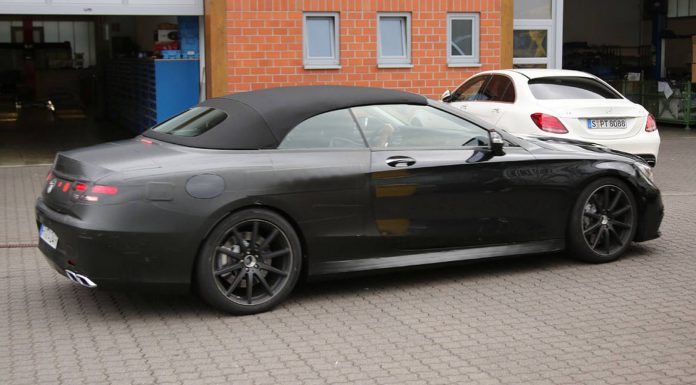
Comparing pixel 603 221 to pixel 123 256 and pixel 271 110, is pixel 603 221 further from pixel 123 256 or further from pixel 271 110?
A: pixel 123 256

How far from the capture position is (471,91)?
13133mm

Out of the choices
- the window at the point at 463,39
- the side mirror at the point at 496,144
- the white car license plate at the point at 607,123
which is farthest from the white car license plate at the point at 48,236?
the window at the point at 463,39

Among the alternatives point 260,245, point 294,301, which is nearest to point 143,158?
point 260,245

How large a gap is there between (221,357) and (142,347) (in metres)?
0.53

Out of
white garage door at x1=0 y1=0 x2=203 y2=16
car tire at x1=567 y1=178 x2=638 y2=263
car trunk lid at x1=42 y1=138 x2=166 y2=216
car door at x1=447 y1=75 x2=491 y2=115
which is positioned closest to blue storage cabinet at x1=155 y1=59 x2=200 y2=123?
white garage door at x1=0 y1=0 x2=203 y2=16

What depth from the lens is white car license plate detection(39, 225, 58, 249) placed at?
19.8ft

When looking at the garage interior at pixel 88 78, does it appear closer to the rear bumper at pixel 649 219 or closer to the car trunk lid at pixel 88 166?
the car trunk lid at pixel 88 166

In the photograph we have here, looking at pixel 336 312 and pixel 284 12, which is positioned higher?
pixel 284 12

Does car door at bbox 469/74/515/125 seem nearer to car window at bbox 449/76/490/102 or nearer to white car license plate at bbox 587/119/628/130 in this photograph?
car window at bbox 449/76/490/102

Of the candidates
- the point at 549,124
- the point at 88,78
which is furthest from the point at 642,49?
the point at 549,124

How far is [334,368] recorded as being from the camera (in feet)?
16.5

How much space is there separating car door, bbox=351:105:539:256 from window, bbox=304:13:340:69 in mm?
8424

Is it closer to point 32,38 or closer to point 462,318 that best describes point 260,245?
point 462,318

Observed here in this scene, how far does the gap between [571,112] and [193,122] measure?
18.3 feet
